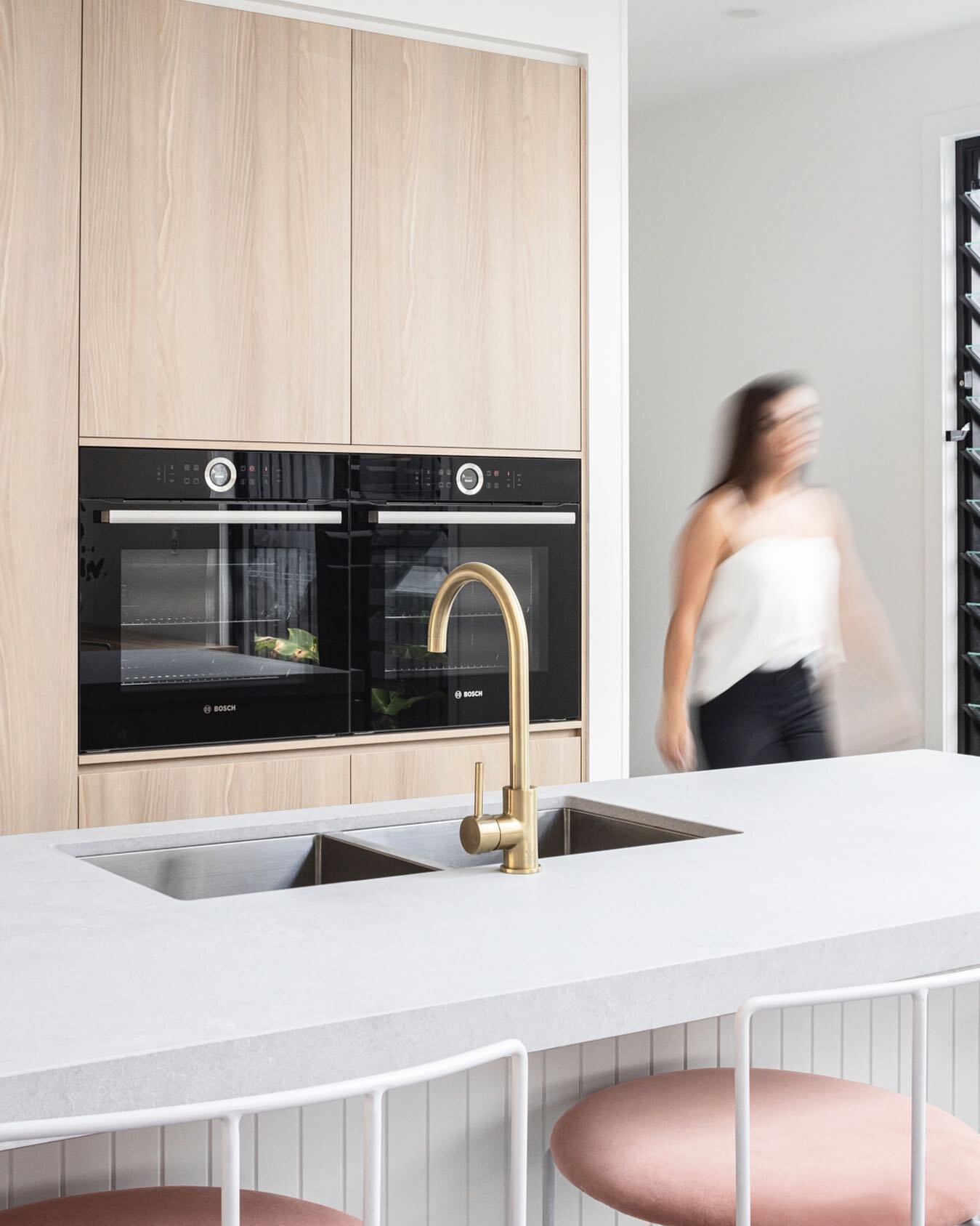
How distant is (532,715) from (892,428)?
1.81 meters

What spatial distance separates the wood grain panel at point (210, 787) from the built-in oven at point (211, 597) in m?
0.05

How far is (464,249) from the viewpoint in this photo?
323 cm

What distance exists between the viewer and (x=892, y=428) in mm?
4453

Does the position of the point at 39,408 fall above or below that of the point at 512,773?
above

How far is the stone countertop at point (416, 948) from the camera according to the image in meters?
1.03

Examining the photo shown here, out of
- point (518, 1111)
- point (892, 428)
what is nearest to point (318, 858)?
point (518, 1111)

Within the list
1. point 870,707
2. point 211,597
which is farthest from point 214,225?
point 870,707

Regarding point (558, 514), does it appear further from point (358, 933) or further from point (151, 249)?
point (358, 933)

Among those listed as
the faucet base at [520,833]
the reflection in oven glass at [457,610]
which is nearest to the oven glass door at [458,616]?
the reflection in oven glass at [457,610]

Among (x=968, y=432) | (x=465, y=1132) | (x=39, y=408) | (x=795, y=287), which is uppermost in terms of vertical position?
(x=795, y=287)

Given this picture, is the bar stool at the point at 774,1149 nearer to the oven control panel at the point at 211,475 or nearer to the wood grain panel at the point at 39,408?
the wood grain panel at the point at 39,408

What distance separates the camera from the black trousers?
312 cm

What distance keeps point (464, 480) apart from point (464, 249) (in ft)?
1.72

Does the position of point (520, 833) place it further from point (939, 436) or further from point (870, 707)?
point (870, 707)
